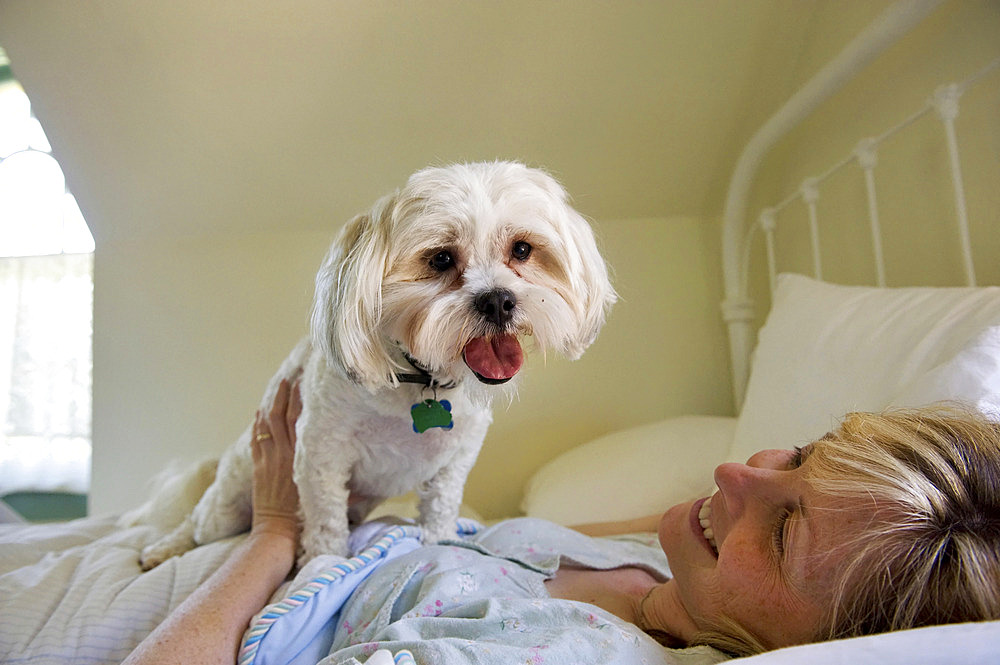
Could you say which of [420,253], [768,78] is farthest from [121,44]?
[768,78]

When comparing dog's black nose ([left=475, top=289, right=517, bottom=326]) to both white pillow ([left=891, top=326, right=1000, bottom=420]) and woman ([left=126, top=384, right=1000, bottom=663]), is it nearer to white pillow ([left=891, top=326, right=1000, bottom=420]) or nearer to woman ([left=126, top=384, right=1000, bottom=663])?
woman ([left=126, top=384, right=1000, bottom=663])

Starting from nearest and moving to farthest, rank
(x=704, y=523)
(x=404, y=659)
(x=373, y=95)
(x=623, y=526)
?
(x=404, y=659) → (x=704, y=523) → (x=623, y=526) → (x=373, y=95)

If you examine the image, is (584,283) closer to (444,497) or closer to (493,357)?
(493,357)

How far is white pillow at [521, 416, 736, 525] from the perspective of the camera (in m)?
1.29

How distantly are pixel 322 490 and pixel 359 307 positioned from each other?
13.0 inches

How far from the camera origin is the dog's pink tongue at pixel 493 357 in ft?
2.65

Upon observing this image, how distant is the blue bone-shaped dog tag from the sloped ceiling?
3.58 ft

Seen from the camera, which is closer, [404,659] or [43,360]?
[404,659]

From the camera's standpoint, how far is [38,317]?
115 inches

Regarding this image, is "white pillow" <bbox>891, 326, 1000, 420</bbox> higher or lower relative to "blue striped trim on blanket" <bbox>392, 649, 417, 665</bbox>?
higher

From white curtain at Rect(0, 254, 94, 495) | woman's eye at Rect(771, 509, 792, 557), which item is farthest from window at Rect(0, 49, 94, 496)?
woman's eye at Rect(771, 509, 792, 557)

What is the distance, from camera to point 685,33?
1.52m

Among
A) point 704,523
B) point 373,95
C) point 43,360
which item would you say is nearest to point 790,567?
point 704,523

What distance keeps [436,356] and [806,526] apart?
47cm
